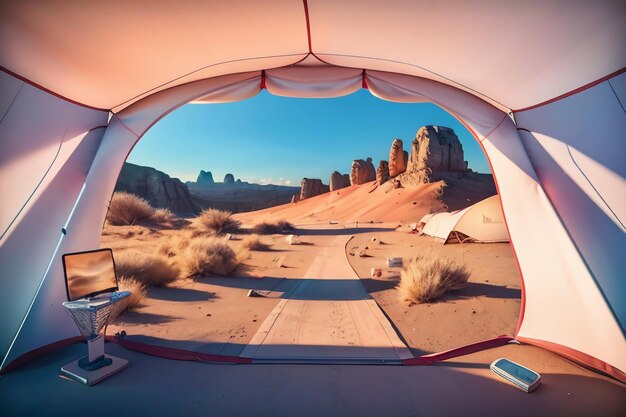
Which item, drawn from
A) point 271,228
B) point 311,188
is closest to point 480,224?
point 271,228

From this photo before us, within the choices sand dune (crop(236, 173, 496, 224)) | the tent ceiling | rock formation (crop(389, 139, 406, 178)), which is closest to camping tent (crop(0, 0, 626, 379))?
the tent ceiling

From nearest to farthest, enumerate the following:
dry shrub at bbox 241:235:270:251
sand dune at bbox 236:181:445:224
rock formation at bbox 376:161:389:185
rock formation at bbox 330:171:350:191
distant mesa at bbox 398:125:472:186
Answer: dry shrub at bbox 241:235:270:251, sand dune at bbox 236:181:445:224, distant mesa at bbox 398:125:472:186, rock formation at bbox 376:161:389:185, rock formation at bbox 330:171:350:191

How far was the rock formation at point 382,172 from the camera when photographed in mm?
43125

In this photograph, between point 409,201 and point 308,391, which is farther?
point 409,201

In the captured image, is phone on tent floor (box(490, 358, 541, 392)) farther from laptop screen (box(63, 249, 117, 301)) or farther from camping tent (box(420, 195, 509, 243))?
camping tent (box(420, 195, 509, 243))

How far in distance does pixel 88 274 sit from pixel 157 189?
48.3 metres

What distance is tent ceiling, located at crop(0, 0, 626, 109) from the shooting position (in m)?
2.10

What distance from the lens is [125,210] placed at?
1537cm

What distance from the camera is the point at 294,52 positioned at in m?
3.17

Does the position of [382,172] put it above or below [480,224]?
above

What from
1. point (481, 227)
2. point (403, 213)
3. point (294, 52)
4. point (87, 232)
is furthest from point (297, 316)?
point (403, 213)

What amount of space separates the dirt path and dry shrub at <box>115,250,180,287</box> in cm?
277

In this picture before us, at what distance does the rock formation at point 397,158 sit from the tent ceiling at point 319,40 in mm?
39972

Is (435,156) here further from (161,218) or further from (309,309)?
(309,309)
